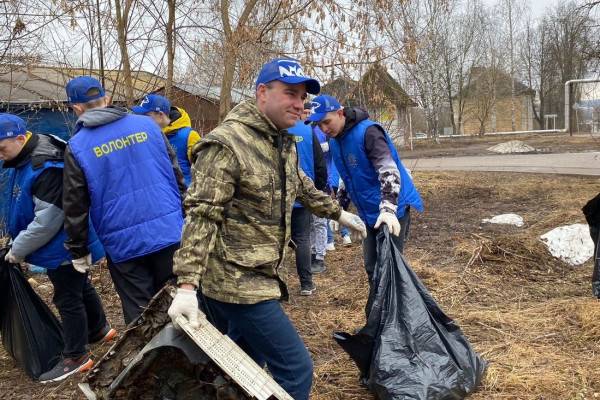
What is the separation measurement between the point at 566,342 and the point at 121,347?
109 inches

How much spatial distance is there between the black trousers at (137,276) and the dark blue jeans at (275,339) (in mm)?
884

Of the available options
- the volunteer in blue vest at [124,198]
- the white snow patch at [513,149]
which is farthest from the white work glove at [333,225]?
the white snow patch at [513,149]

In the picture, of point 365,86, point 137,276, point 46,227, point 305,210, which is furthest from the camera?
point 365,86

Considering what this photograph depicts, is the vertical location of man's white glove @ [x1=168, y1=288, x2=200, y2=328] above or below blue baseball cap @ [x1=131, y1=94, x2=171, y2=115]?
below

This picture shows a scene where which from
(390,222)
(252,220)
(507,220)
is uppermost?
(252,220)

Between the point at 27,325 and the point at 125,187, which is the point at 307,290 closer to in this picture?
the point at 27,325

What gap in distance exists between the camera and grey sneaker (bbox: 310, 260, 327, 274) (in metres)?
5.48

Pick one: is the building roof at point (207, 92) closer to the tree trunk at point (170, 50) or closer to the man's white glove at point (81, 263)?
the tree trunk at point (170, 50)

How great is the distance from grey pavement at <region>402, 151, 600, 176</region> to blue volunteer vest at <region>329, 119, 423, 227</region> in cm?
1062

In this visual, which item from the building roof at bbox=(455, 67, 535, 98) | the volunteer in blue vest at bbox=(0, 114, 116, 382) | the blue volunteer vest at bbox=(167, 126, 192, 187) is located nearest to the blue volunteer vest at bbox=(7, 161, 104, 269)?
the volunteer in blue vest at bbox=(0, 114, 116, 382)

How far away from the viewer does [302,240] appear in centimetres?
453

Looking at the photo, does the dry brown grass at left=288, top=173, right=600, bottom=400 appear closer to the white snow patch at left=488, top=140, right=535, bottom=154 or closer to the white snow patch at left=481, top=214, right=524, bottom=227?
the white snow patch at left=481, top=214, right=524, bottom=227

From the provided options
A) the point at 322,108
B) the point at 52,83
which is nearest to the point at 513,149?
the point at 52,83

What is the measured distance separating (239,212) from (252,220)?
6cm
